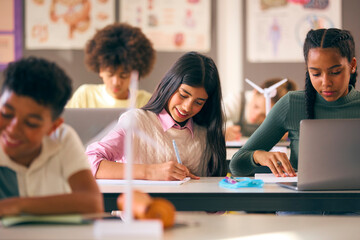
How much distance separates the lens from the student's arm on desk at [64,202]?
919 millimetres

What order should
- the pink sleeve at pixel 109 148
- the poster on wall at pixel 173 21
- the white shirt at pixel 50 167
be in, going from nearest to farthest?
1. the white shirt at pixel 50 167
2. the pink sleeve at pixel 109 148
3. the poster on wall at pixel 173 21

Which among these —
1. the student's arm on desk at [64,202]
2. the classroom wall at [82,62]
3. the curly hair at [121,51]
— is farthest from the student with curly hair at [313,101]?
the classroom wall at [82,62]

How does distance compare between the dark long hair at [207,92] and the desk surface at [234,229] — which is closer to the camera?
the desk surface at [234,229]

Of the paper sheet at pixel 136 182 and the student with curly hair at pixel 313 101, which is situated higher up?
the student with curly hair at pixel 313 101

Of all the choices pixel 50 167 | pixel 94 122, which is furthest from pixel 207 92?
pixel 50 167

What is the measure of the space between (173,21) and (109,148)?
130 inches

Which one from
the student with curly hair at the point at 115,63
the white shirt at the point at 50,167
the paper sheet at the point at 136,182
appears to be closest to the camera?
the white shirt at the point at 50,167

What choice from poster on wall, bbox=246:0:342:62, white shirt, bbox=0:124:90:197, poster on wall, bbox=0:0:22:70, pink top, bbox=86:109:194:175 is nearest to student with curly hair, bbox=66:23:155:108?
poster on wall, bbox=0:0:22:70

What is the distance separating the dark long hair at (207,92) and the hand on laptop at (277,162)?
23 centimetres

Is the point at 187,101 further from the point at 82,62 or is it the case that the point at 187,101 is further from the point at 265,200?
the point at 82,62

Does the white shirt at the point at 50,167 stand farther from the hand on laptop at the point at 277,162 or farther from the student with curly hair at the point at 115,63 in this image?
the student with curly hair at the point at 115,63

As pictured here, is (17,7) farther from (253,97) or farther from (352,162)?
(352,162)

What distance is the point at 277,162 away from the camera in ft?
5.75

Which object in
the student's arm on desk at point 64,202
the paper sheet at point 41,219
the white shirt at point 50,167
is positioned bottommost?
the paper sheet at point 41,219
